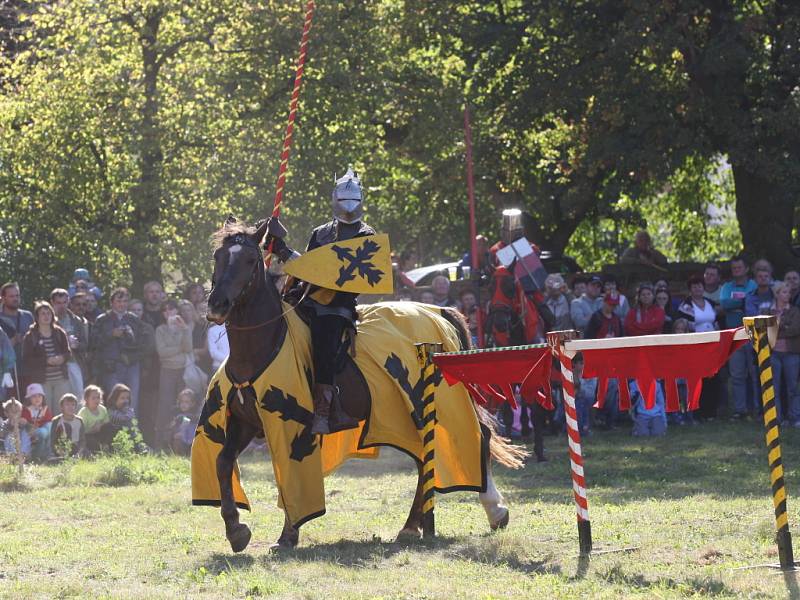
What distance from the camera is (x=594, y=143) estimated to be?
67.7ft

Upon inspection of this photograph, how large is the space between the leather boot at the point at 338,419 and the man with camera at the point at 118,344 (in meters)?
7.55

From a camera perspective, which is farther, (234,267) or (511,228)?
(511,228)

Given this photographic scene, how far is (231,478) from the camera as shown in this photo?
8.80 m

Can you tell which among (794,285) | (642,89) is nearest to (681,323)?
(794,285)

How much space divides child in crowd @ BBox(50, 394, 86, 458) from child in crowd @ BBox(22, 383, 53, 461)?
8cm

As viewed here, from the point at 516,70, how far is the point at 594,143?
1.99 m

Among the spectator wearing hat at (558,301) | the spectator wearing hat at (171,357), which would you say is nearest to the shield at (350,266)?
the spectator wearing hat at (558,301)

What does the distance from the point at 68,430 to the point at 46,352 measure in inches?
40.8

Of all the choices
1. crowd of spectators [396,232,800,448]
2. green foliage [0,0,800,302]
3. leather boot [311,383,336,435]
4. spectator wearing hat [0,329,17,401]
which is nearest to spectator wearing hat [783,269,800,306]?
crowd of spectators [396,232,800,448]

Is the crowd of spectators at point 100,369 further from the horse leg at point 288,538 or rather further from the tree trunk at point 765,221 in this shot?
the tree trunk at point 765,221

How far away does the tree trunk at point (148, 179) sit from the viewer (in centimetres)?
1986

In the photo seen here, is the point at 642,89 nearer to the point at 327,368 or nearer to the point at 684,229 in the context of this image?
the point at 684,229

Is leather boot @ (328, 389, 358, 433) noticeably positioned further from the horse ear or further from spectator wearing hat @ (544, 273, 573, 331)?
spectator wearing hat @ (544, 273, 573, 331)

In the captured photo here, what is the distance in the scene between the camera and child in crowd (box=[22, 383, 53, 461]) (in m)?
14.7
